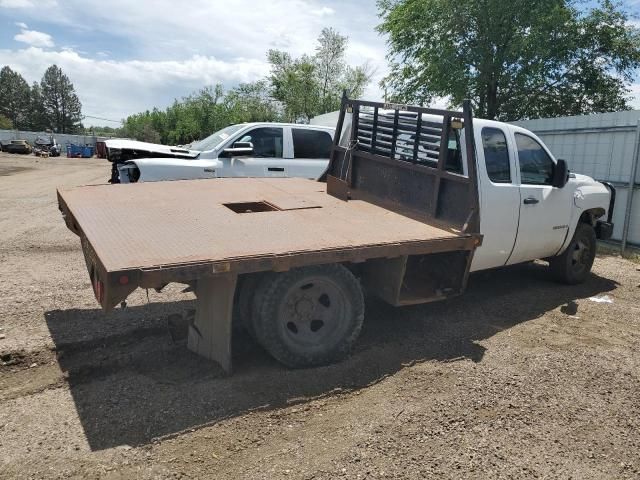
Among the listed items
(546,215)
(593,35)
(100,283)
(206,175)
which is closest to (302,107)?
(593,35)

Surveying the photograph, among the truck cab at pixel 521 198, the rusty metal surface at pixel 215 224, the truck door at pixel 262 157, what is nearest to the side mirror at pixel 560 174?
the truck cab at pixel 521 198

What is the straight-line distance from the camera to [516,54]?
583 inches

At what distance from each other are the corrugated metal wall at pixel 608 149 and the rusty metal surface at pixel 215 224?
6736mm

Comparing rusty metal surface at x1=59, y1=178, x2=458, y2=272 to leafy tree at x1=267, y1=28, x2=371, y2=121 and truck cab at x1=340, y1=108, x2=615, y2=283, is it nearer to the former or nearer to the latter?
truck cab at x1=340, y1=108, x2=615, y2=283

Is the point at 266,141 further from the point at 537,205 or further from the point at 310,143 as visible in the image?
the point at 537,205

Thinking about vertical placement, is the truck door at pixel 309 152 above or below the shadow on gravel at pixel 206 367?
above

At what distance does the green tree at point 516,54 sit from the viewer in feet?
48.4

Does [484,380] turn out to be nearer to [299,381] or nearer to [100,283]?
Result: [299,381]

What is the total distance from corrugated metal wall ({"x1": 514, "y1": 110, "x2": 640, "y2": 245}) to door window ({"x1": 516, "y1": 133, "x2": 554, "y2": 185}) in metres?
4.49

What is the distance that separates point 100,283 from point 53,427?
933 millimetres

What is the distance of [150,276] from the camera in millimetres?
2975

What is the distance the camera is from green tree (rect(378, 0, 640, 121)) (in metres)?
14.8

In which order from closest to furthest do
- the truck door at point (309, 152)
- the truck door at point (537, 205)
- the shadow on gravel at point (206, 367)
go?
the shadow on gravel at point (206, 367) → the truck door at point (537, 205) → the truck door at point (309, 152)

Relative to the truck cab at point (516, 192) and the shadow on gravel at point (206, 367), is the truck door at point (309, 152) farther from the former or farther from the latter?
the shadow on gravel at point (206, 367)
